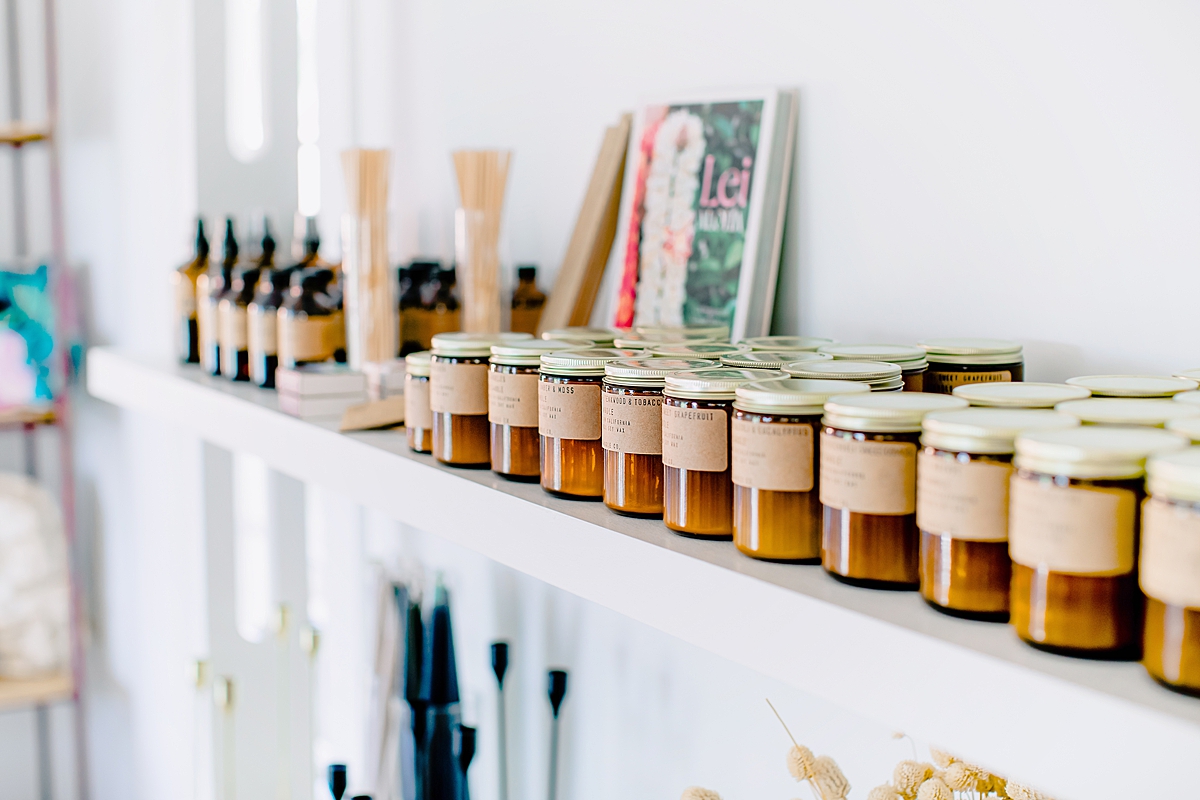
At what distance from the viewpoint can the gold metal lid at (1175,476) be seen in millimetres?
504

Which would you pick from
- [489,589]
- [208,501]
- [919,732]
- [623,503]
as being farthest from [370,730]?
[919,732]

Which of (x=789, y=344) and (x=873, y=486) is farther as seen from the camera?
(x=789, y=344)

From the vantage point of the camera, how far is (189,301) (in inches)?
75.2

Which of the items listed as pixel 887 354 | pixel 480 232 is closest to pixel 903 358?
pixel 887 354

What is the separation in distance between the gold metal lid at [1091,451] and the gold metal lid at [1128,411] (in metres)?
0.05

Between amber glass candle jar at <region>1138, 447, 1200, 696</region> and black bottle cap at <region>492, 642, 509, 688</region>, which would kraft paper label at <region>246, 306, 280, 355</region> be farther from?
amber glass candle jar at <region>1138, 447, 1200, 696</region>

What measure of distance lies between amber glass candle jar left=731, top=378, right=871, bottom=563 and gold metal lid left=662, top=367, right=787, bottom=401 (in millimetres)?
26

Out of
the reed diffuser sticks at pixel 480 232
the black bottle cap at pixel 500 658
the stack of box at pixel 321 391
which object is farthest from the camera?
the black bottle cap at pixel 500 658

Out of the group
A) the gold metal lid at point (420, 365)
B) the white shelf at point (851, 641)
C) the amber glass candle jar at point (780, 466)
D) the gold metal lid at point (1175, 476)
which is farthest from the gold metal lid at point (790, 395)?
the gold metal lid at point (420, 365)

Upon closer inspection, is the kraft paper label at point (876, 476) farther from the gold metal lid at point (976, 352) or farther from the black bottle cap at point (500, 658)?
the black bottle cap at point (500, 658)

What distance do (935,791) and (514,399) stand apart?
0.46 metres

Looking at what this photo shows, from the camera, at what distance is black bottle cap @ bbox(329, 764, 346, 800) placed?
1.55m

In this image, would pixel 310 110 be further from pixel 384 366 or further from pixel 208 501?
pixel 384 366

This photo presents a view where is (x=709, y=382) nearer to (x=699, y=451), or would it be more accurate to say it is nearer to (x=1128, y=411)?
(x=699, y=451)
